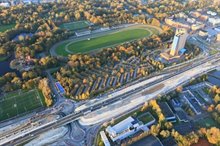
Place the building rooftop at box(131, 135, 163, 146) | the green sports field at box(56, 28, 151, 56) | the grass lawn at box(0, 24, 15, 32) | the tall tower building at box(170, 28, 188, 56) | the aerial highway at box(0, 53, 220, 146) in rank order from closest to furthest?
the building rooftop at box(131, 135, 163, 146)
the aerial highway at box(0, 53, 220, 146)
the tall tower building at box(170, 28, 188, 56)
the green sports field at box(56, 28, 151, 56)
the grass lawn at box(0, 24, 15, 32)

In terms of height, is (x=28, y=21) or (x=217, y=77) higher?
(x=28, y=21)

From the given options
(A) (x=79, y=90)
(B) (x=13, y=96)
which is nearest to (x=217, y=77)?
(A) (x=79, y=90)

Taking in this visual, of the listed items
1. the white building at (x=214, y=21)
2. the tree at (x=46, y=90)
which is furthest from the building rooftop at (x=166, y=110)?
the white building at (x=214, y=21)

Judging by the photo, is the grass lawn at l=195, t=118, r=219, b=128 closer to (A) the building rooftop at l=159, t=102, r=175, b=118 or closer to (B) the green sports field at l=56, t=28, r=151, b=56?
(A) the building rooftop at l=159, t=102, r=175, b=118

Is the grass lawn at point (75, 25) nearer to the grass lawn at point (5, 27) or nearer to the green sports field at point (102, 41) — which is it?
the green sports field at point (102, 41)

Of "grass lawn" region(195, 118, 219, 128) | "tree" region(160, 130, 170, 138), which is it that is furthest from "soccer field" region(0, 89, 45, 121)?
"grass lawn" region(195, 118, 219, 128)

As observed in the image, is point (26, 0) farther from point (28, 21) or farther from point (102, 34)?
point (102, 34)
